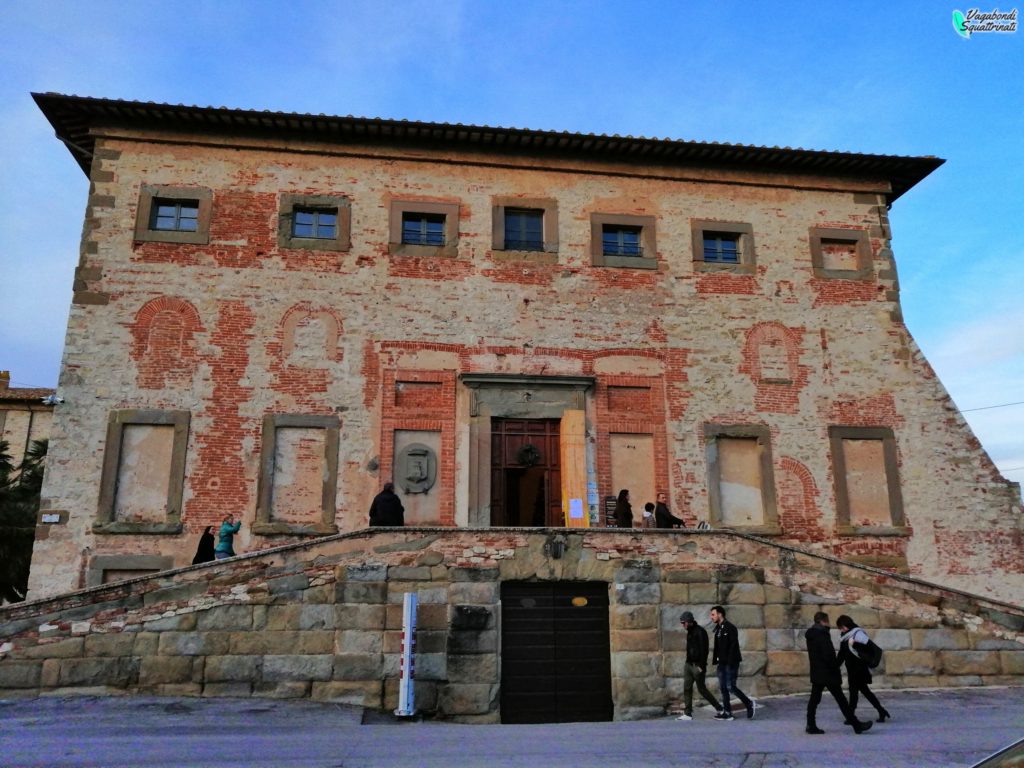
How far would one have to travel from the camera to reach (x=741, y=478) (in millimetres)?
14859

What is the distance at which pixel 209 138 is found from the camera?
14961mm

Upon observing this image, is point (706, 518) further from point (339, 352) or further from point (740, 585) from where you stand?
point (339, 352)

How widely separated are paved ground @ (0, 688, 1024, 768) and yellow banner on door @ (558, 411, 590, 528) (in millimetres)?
4565

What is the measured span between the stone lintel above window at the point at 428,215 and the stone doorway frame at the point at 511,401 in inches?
95.9

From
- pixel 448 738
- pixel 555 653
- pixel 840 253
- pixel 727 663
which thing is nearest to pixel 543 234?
pixel 840 253

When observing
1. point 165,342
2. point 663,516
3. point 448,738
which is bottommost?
point 448,738

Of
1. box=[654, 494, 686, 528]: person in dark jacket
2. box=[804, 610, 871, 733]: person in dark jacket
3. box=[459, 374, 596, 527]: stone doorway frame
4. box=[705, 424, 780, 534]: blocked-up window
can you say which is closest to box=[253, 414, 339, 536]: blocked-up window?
box=[459, 374, 596, 527]: stone doorway frame

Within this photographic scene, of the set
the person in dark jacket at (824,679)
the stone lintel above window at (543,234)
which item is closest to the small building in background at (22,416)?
the stone lintel above window at (543,234)

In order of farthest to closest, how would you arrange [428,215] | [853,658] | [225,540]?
[428,215], [225,540], [853,658]

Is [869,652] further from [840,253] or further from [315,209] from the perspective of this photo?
[315,209]

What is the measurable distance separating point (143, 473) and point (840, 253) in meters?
13.4

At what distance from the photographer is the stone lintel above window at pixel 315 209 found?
48.8 ft

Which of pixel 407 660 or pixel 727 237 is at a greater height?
pixel 727 237

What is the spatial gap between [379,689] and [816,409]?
30.9ft
